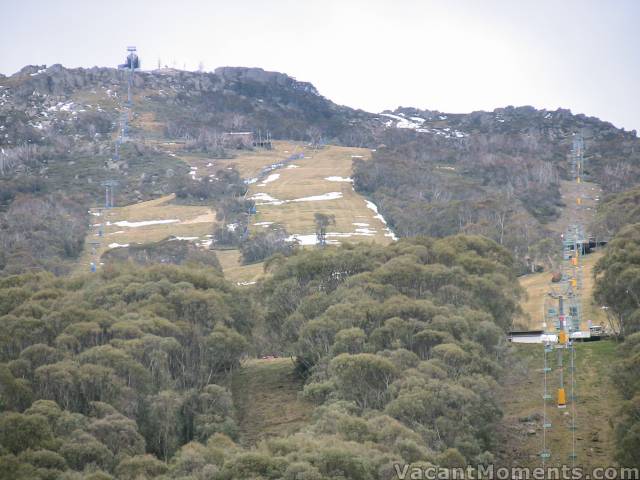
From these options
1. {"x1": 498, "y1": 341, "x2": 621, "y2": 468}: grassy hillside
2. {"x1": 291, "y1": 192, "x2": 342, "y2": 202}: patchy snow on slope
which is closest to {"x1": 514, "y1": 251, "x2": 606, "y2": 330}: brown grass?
{"x1": 498, "y1": 341, "x2": 621, "y2": 468}: grassy hillside

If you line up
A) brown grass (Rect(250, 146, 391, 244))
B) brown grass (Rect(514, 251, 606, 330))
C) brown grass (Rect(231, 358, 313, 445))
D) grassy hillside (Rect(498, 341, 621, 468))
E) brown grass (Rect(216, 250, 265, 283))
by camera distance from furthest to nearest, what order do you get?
brown grass (Rect(250, 146, 391, 244))
brown grass (Rect(216, 250, 265, 283))
brown grass (Rect(514, 251, 606, 330))
brown grass (Rect(231, 358, 313, 445))
grassy hillside (Rect(498, 341, 621, 468))

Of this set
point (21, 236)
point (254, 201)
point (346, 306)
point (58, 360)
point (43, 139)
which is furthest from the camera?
point (43, 139)

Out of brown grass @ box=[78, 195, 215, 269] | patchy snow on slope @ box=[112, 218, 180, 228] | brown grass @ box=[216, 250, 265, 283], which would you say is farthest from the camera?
patchy snow on slope @ box=[112, 218, 180, 228]

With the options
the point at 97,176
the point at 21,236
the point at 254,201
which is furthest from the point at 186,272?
the point at 97,176

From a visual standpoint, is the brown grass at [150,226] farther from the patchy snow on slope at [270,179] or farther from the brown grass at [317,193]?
the patchy snow on slope at [270,179]

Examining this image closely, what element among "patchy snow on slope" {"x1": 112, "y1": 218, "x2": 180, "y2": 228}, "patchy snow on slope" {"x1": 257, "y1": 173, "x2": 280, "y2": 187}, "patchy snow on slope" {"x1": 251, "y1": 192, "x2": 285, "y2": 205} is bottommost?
"patchy snow on slope" {"x1": 112, "y1": 218, "x2": 180, "y2": 228}

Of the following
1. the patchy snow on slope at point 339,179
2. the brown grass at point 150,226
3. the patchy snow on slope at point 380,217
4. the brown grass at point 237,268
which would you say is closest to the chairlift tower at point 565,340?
the brown grass at point 237,268

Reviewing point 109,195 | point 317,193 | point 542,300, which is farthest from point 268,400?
point 109,195

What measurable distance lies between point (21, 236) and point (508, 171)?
68703mm

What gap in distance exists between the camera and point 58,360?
48.5m

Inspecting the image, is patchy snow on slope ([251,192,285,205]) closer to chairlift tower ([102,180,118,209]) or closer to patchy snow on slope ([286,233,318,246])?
chairlift tower ([102,180,118,209])

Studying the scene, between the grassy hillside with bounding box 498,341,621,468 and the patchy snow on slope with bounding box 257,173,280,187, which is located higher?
the patchy snow on slope with bounding box 257,173,280,187

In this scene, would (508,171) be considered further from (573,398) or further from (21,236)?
(573,398)

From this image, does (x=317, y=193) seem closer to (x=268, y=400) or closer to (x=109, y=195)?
(x=109, y=195)
